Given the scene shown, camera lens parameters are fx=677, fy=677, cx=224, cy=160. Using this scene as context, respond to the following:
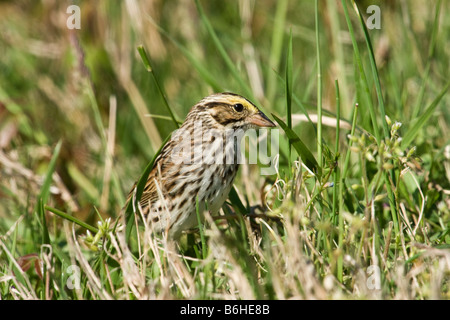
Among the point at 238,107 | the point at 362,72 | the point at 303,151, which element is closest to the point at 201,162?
the point at 238,107

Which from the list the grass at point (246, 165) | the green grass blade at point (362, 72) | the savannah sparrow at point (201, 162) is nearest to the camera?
the grass at point (246, 165)

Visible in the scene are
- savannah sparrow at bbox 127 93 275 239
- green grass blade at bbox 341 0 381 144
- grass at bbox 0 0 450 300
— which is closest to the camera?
grass at bbox 0 0 450 300

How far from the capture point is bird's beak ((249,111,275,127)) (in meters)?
3.13

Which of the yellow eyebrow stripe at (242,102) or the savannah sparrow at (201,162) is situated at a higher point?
the yellow eyebrow stripe at (242,102)

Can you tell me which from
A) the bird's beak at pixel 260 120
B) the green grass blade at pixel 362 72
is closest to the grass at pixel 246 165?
the green grass blade at pixel 362 72

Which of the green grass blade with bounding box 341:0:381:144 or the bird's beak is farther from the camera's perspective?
the bird's beak

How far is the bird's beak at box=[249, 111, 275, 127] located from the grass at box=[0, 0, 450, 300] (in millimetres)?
116

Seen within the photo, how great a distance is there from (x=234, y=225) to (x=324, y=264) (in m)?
0.73

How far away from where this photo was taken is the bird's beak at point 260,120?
313 cm

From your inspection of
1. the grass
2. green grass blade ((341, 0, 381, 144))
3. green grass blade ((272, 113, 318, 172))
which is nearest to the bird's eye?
the grass

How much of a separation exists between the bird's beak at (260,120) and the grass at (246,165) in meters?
0.12

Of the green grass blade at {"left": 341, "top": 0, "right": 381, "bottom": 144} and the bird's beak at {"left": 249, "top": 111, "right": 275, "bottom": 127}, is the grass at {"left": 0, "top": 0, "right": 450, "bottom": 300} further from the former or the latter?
the bird's beak at {"left": 249, "top": 111, "right": 275, "bottom": 127}

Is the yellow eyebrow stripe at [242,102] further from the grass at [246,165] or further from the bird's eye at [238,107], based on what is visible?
the grass at [246,165]
